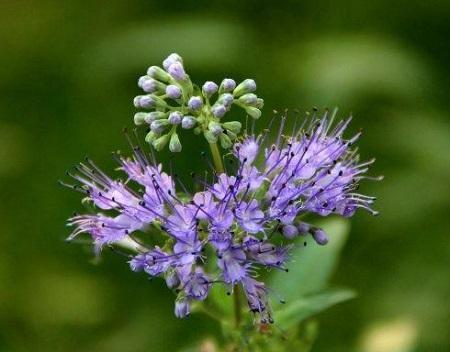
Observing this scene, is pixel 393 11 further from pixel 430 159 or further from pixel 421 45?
pixel 430 159

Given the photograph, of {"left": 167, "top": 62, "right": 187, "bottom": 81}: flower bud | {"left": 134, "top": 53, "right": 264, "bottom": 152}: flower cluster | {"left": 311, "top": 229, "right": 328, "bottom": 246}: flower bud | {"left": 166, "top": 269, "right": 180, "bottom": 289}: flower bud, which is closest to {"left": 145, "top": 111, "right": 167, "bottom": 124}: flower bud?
{"left": 134, "top": 53, "right": 264, "bottom": 152}: flower cluster

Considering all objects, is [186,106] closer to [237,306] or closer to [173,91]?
[173,91]

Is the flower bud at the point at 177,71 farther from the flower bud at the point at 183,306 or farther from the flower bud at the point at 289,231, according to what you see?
the flower bud at the point at 183,306

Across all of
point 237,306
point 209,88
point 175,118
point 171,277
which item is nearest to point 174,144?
point 175,118

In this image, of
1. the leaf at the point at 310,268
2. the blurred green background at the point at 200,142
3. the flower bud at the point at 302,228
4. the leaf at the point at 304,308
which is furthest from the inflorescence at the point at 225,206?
the blurred green background at the point at 200,142

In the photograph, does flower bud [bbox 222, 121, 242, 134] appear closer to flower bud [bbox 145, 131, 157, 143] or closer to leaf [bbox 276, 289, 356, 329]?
flower bud [bbox 145, 131, 157, 143]

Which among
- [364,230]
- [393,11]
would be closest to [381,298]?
[364,230]
